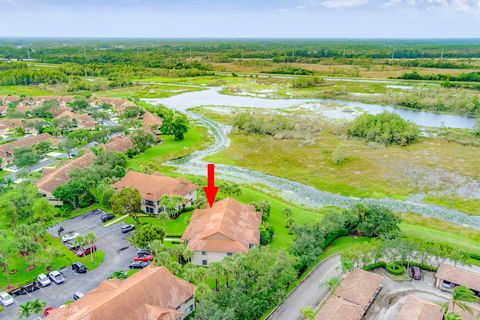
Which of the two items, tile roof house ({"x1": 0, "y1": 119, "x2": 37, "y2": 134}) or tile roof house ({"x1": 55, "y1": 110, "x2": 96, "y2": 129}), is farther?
tile roof house ({"x1": 55, "y1": 110, "x2": 96, "y2": 129})

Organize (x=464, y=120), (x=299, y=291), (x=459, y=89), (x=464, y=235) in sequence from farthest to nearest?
(x=459, y=89) → (x=464, y=120) → (x=464, y=235) → (x=299, y=291)

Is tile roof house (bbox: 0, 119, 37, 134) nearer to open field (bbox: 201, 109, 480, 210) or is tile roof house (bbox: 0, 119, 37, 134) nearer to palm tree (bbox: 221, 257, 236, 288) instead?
open field (bbox: 201, 109, 480, 210)

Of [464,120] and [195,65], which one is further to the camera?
[195,65]

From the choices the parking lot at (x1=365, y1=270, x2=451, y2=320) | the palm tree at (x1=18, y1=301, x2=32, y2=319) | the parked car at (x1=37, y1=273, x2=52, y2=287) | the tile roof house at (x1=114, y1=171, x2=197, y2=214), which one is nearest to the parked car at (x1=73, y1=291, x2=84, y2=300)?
the parked car at (x1=37, y1=273, x2=52, y2=287)

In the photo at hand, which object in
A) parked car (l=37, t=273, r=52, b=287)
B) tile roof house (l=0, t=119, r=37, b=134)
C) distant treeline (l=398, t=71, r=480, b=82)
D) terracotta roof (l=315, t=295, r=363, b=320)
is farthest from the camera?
distant treeline (l=398, t=71, r=480, b=82)

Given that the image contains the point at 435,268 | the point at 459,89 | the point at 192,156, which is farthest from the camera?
the point at 459,89

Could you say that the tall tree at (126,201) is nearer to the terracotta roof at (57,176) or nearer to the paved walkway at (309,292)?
the terracotta roof at (57,176)

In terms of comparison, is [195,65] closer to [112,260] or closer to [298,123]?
[298,123]

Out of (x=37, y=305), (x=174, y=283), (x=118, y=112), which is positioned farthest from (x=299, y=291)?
(x=118, y=112)
